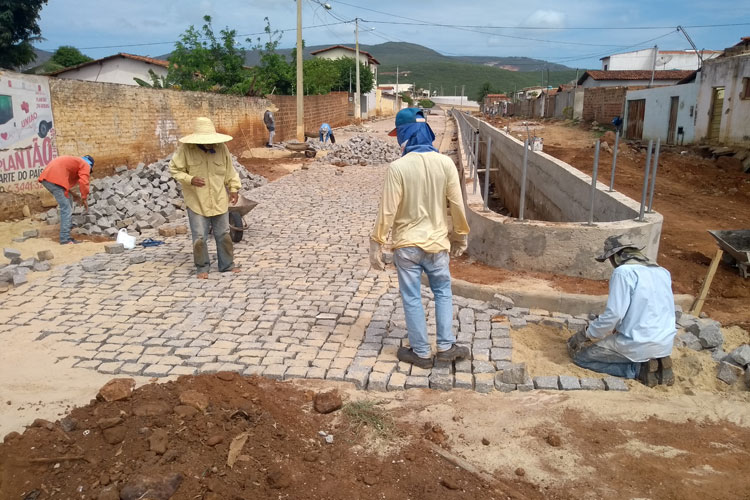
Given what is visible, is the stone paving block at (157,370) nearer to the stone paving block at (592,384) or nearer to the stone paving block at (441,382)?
the stone paving block at (441,382)

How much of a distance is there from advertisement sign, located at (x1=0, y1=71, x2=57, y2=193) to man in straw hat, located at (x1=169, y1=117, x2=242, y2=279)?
4710mm

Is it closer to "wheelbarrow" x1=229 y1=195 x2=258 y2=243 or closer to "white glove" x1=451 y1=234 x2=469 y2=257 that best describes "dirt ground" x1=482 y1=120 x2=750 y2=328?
"white glove" x1=451 y1=234 x2=469 y2=257

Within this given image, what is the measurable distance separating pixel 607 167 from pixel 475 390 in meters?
14.4

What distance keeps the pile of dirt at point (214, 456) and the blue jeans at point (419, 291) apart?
981 millimetres

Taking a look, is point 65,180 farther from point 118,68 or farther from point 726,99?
point 118,68

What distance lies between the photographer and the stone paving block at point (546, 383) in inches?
171

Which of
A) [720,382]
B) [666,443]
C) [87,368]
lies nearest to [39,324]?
[87,368]

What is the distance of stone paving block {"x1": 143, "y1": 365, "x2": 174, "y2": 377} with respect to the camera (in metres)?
4.61

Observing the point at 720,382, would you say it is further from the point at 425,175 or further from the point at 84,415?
the point at 84,415

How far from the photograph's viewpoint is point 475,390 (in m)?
4.37

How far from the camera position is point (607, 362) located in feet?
15.0

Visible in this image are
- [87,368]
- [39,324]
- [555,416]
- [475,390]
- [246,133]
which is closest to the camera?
[555,416]

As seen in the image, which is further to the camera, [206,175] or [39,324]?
[206,175]

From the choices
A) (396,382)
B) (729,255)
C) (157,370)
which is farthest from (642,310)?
(729,255)
